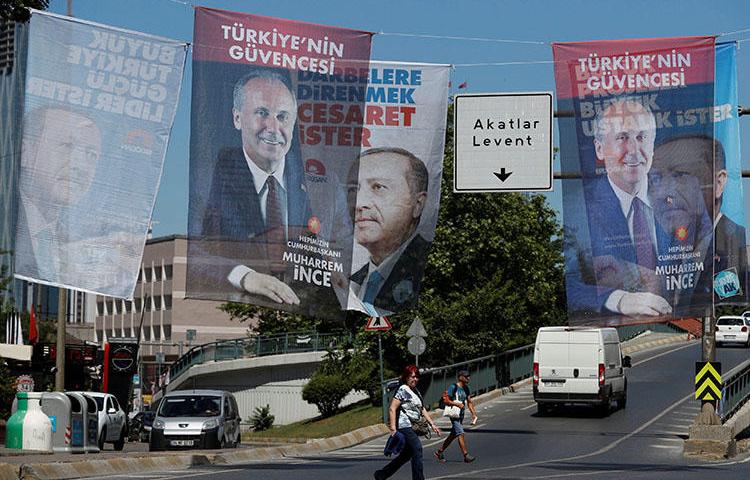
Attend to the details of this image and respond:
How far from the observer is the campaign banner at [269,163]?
20.0m

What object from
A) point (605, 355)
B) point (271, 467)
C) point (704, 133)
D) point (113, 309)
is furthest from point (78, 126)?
point (113, 309)

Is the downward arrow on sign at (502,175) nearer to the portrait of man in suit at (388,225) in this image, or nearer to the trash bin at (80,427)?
the portrait of man in suit at (388,225)

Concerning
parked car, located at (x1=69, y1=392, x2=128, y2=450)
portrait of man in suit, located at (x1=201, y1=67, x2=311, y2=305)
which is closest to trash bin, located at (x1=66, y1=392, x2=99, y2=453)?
parked car, located at (x1=69, y1=392, x2=128, y2=450)

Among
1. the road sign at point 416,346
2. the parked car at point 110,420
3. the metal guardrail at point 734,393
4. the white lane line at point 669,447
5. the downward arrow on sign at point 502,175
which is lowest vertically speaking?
the parked car at point 110,420

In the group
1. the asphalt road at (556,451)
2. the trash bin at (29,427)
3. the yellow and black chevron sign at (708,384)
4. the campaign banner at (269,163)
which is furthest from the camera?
the yellow and black chevron sign at (708,384)

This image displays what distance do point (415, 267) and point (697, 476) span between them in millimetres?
6206

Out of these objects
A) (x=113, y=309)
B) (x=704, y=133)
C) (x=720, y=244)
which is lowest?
(x=113, y=309)

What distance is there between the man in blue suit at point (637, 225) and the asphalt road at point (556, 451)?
3118 millimetres

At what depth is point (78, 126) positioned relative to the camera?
19.6 m

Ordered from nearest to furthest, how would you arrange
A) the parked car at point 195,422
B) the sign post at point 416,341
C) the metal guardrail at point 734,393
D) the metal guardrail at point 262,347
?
the parked car at point 195,422
the metal guardrail at point 734,393
the sign post at point 416,341
the metal guardrail at point 262,347

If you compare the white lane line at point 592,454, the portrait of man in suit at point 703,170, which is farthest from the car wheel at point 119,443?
the portrait of man in suit at point 703,170

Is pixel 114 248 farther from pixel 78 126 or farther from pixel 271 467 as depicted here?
pixel 271 467

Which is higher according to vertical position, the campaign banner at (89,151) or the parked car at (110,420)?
the campaign banner at (89,151)

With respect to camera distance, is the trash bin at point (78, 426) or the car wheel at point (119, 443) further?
the car wheel at point (119, 443)
